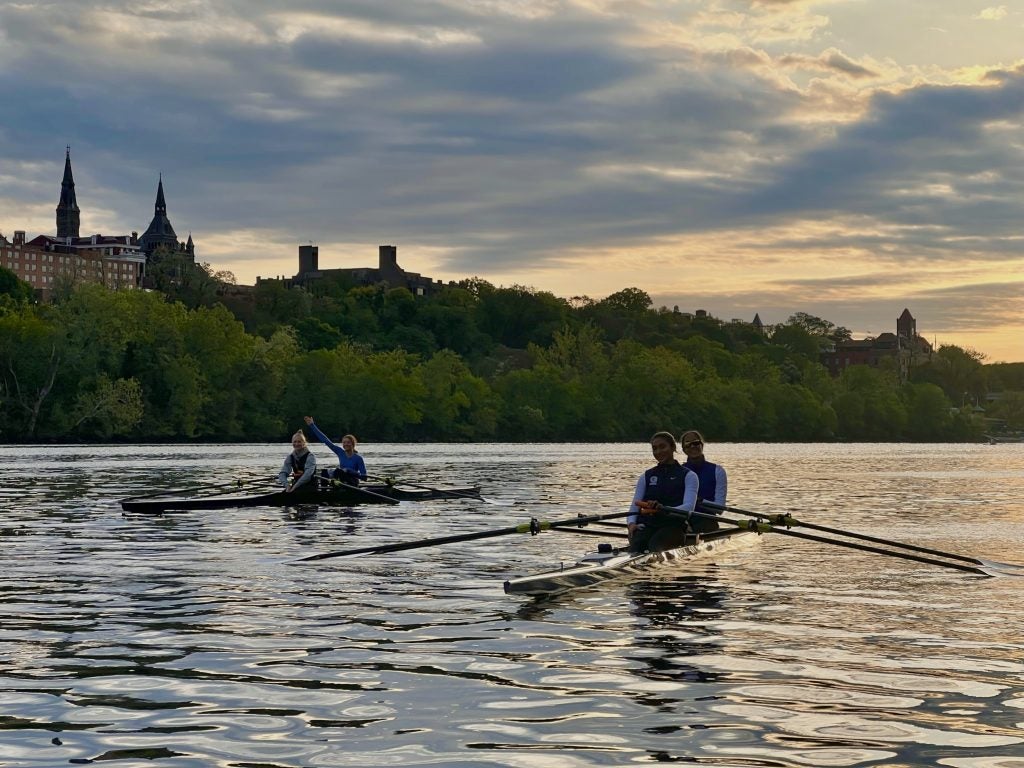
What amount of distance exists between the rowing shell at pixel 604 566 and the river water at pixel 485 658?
0.72 feet

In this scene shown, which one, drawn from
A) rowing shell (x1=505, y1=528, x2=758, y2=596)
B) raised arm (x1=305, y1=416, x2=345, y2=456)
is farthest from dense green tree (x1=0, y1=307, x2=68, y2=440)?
rowing shell (x1=505, y1=528, x2=758, y2=596)

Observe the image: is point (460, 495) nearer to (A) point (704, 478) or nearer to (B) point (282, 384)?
(A) point (704, 478)

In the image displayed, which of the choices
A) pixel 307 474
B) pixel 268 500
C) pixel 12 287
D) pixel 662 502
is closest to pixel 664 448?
pixel 662 502

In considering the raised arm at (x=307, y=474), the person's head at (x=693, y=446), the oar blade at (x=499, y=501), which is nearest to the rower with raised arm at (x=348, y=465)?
the raised arm at (x=307, y=474)

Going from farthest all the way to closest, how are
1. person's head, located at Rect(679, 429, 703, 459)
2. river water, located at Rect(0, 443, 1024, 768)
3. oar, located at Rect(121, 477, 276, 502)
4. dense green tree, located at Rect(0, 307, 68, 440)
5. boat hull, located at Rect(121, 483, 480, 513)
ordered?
dense green tree, located at Rect(0, 307, 68, 440) < oar, located at Rect(121, 477, 276, 502) < boat hull, located at Rect(121, 483, 480, 513) < person's head, located at Rect(679, 429, 703, 459) < river water, located at Rect(0, 443, 1024, 768)

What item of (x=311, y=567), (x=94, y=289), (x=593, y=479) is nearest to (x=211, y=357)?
(x=94, y=289)

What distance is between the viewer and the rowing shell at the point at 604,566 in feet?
51.2

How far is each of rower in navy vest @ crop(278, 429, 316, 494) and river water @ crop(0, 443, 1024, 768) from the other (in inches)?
201

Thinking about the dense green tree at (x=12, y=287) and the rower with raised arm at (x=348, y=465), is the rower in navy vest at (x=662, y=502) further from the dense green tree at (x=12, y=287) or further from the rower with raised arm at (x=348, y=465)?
the dense green tree at (x=12, y=287)

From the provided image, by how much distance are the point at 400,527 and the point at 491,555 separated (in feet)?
17.9

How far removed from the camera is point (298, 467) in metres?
31.9

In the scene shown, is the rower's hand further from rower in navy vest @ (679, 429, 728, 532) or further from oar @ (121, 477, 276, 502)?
oar @ (121, 477, 276, 502)

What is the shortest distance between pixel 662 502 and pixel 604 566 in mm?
2567

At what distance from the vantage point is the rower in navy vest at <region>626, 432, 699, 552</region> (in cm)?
1900
